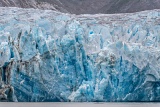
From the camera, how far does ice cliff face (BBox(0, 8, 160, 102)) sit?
23.5 m

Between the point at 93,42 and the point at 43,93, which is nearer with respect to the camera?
the point at 43,93

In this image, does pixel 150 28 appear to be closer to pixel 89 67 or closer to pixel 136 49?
pixel 136 49

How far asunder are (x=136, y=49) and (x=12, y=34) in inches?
264

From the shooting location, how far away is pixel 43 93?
23.7 m

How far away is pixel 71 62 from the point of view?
24.7m

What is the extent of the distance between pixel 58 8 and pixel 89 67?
126ft

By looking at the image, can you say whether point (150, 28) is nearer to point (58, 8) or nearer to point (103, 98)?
point (103, 98)

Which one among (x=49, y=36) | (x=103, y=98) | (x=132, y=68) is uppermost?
(x=49, y=36)

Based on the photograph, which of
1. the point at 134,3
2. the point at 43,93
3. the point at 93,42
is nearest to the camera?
the point at 43,93

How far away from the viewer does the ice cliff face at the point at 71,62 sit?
23.5 metres

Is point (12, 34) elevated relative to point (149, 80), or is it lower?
elevated

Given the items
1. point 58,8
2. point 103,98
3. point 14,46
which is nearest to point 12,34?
point 14,46

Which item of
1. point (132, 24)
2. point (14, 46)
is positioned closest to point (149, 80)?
point (132, 24)

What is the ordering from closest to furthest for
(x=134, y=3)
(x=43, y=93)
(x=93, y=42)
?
1. (x=43, y=93)
2. (x=93, y=42)
3. (x=134, y=3)
